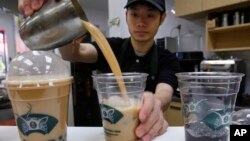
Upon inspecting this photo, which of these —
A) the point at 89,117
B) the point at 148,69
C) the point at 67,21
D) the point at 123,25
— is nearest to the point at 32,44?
the point at 67,21

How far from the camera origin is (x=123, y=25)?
3.35m

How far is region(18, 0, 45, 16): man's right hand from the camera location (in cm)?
73

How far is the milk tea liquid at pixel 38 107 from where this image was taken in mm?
444

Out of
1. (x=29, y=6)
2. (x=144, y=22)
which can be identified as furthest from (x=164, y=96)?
(x=29, y=6)

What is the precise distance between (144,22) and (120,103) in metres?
0.73

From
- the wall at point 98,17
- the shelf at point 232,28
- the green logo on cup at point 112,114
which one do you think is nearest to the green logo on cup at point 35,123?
the green logo on cup at point 112,114

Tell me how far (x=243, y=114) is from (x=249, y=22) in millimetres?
1926

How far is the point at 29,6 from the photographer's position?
744 millimetres

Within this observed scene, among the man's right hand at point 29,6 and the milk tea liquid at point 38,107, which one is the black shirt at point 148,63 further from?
the milk tea liquid at point 38,107

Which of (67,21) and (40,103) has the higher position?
(67,21)

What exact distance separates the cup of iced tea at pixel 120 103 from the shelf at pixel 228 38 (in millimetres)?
2124

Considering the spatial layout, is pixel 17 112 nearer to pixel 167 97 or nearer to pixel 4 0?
pixel 167 97

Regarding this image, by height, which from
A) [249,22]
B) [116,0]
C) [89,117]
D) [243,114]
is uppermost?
[116,0]

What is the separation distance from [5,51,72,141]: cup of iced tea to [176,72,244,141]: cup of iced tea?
26cm
